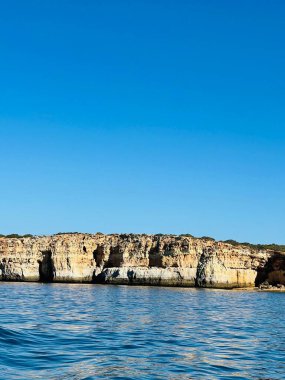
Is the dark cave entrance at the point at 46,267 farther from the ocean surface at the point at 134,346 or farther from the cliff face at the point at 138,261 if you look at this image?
the ocean surface at the point at 134,346

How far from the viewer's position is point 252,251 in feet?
251

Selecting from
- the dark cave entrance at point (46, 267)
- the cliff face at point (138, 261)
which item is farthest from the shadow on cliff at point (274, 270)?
the dark cave entrance at point (46, 267)

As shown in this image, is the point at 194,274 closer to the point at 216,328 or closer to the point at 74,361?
the point at 216,328

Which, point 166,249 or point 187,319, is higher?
point 166,249

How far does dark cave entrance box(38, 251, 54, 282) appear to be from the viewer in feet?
259

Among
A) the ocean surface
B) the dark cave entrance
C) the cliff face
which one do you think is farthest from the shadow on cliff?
the ocean surface

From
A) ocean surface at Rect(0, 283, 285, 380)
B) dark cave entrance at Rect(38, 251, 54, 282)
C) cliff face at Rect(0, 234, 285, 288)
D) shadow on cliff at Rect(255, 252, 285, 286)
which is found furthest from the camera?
dark cave entrance at Rect(38, 251, 54, 282)

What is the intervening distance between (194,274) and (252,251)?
34.1ft

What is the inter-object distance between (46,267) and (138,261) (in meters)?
14.6

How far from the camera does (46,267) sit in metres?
79.7

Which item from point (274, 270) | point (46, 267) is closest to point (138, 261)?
point (46, 267)

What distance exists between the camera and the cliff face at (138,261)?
7125 cm


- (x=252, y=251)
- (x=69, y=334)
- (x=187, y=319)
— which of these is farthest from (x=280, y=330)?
(x=252, y=251)

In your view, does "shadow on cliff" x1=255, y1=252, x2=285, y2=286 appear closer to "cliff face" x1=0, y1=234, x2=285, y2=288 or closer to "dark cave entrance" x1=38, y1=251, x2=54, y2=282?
"cliff face" x1=0, y1=234, x2=285, y2=288
